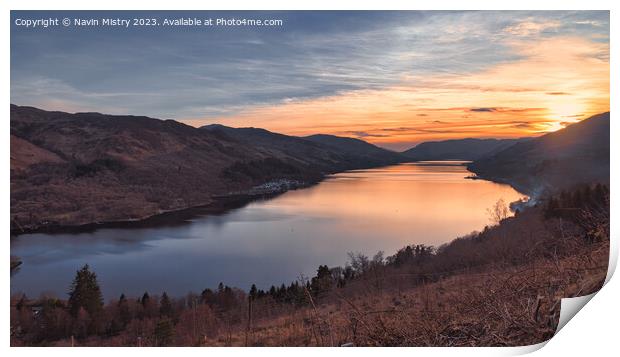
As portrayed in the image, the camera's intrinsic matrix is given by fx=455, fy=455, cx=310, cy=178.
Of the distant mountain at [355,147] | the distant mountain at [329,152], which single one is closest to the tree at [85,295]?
the distant mountain at [329,152]

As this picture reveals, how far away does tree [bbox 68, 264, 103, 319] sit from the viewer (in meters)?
5.09

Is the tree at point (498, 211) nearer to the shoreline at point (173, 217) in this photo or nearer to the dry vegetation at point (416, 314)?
the dry vegetation at point (416, 314)

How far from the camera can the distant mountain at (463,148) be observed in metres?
6.58

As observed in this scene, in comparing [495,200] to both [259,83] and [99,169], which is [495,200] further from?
[99,169]

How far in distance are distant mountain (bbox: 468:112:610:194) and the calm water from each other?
116 cm

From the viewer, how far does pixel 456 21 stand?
408 centimetres

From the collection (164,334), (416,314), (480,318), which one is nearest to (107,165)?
(164,334)

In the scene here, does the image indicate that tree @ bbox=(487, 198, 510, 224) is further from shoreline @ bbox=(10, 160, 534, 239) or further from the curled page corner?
the curled page corner

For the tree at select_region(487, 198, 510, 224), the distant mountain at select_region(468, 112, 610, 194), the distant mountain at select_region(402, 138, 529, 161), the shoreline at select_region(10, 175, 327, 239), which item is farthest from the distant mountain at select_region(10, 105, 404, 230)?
the tree at select_region(487, 198, 510, 224)

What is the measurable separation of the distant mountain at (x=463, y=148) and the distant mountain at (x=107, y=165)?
2.80 m

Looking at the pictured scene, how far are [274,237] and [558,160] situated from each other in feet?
19.1

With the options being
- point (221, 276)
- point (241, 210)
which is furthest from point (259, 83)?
point (241, 210)

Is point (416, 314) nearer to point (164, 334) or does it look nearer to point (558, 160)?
point (164, 334)
